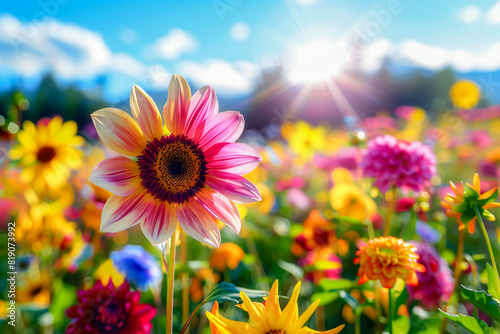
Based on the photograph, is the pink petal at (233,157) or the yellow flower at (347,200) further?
the yellow flower at (347,200)

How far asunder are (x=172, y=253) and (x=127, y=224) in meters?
0.08

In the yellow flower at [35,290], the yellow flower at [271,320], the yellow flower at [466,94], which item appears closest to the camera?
the yellow flower at [271,320]

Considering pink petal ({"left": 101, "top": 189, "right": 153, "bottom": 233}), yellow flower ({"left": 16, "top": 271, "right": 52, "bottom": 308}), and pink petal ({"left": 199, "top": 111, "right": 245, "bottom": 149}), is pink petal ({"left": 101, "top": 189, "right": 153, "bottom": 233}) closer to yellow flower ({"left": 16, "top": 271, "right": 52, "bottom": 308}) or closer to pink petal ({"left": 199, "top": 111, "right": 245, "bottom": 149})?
pink petal ({"left": 199, "top": 111, "right": 245, "bottom": 149})

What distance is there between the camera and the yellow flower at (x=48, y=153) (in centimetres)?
115

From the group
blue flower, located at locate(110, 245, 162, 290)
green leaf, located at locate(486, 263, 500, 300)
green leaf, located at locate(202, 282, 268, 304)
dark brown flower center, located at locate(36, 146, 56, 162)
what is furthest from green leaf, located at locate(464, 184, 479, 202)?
dark brown flower center, located at locate(36, 146, 56, 162)

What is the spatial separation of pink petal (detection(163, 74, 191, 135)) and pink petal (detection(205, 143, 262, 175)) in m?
0.06

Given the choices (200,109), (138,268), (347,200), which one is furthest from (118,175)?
(347,200)

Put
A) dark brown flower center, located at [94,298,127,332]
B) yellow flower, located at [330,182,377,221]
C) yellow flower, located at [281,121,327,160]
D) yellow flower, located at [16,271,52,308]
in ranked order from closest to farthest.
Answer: dark brown flower center, located at [94,298,127,332] < yellow flower, located at [16,271,52,308] < yellow flower, located at [330,182,377,221] < yellow flower, located at [281,121,327,160]

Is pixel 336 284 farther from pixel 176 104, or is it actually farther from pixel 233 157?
pixel 176 104

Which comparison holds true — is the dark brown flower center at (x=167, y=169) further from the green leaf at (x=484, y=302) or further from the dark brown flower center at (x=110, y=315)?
the green leaf at (x=484, y=302)

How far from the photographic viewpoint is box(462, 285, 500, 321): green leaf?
0.47 metres

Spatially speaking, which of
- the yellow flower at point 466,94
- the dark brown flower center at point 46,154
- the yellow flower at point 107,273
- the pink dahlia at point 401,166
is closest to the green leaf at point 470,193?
the pink dahlia at point 401,166

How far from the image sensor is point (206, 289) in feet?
3.46

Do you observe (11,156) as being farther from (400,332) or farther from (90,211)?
(400,332)
